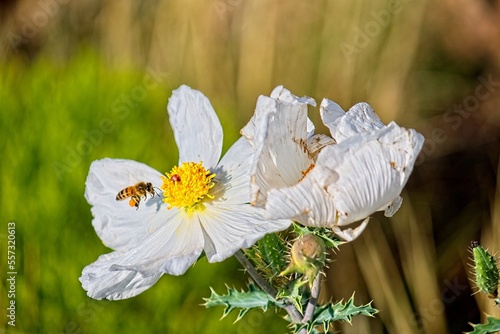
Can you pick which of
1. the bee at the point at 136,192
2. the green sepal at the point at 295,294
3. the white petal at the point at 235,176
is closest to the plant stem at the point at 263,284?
the green sepal at the point at 295,294

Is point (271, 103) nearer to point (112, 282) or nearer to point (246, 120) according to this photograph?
point (112, 282)

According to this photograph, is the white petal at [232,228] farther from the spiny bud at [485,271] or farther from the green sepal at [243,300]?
the spiny bud at [485,271]

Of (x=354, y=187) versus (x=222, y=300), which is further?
(x=222, y=300)

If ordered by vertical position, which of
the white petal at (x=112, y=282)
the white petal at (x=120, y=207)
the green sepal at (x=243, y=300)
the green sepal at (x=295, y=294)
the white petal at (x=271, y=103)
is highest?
the white petal at (x=271, y=103)

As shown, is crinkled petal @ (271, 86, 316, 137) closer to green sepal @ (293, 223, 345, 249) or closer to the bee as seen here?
green sepal @ (293, 223, 345, 249)

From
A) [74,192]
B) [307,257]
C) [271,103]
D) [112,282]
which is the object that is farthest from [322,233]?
[74,192]

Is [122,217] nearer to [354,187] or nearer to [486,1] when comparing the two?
[354,187]

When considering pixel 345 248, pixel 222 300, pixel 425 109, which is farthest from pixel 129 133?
pixel 222 300
